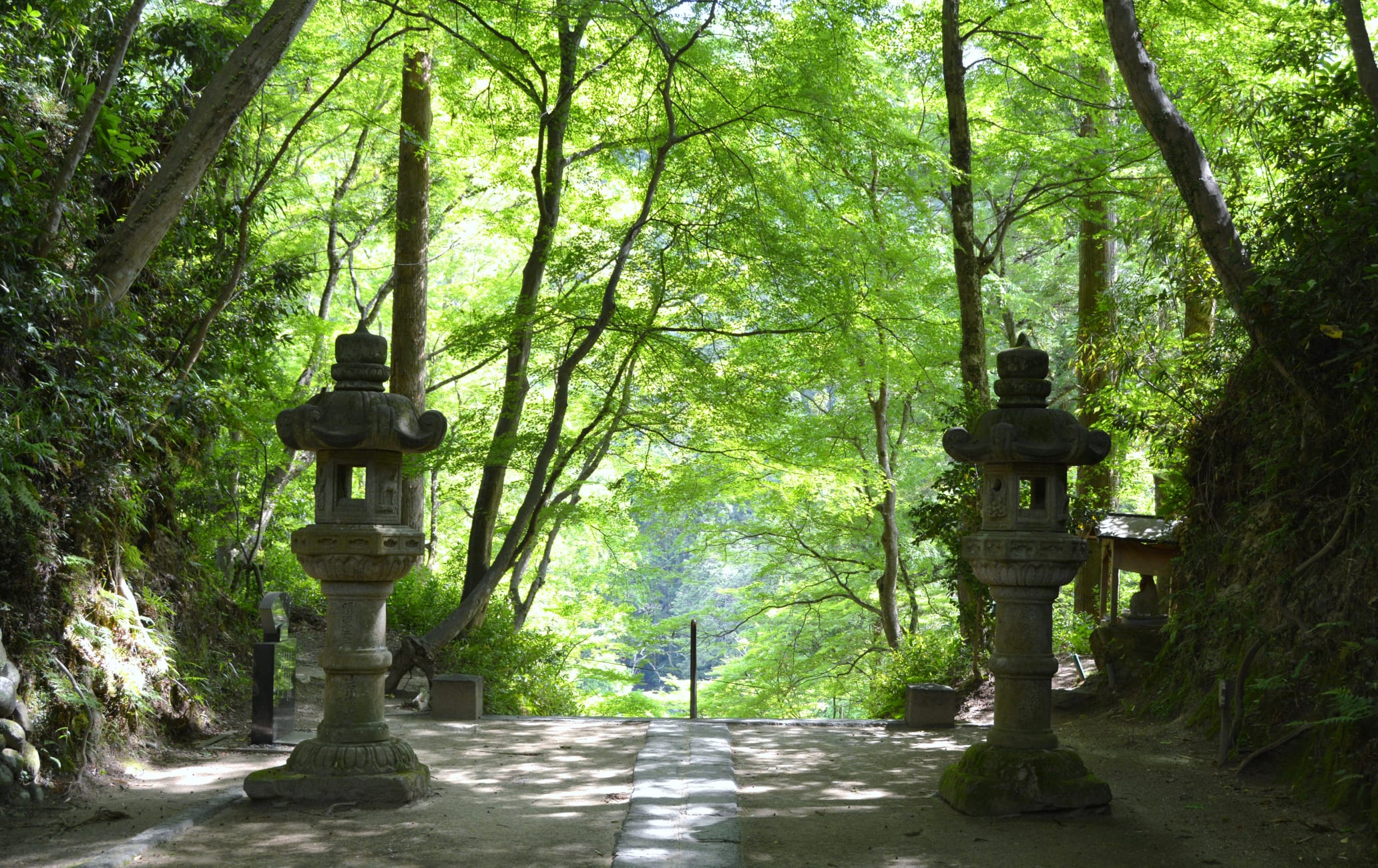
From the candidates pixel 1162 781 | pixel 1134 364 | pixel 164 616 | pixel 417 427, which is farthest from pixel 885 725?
pixel 164 616

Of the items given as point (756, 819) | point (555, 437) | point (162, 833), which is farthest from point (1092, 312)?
point (162, 833)

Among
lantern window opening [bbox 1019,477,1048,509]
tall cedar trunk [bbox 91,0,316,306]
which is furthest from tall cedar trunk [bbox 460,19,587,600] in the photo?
lantern window opening [bbox 1019,477,1048,509]

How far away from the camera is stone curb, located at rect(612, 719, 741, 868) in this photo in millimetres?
4887

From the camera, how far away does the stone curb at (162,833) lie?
470 centimetres

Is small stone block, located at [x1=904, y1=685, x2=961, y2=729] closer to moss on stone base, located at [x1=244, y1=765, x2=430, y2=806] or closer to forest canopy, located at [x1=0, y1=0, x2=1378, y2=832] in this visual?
forest canopy, located at [x1=0, y1=0, x2=1378, y2=832]

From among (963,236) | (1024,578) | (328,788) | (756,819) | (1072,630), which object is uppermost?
(963,236)

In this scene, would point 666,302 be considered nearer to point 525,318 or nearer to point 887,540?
point 525,318

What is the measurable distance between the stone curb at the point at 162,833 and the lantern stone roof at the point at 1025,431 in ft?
15.0

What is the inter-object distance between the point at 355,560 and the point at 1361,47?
6.16m

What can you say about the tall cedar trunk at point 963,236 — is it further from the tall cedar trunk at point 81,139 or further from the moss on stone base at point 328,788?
the tall cedar trunk at point 81,139

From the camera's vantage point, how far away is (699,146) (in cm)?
1181

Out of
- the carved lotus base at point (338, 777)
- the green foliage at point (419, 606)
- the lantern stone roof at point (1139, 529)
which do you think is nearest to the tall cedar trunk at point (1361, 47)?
the lantern stone roof at point (1139, 529)

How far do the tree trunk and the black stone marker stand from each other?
7.47m

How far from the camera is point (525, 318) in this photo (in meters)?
11.0
